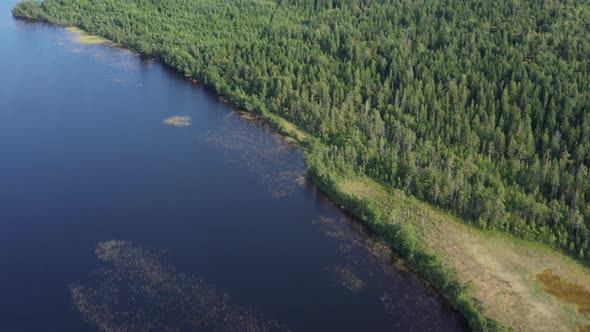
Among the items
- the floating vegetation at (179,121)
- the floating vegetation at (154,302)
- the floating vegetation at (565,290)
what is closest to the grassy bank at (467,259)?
the floating vegetation at (565,290)

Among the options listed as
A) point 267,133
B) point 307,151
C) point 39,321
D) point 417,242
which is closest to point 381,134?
point 307,151

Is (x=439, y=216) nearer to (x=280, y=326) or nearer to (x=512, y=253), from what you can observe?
(x=512, y=253)

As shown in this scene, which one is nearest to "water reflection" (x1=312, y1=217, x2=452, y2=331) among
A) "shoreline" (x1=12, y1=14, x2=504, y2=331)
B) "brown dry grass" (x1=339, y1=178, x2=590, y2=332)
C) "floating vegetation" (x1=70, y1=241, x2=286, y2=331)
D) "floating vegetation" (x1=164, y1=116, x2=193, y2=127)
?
"shoreline" (x1=12, y1=14, x2=504, y2=331)

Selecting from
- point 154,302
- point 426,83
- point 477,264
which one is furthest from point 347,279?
point 426,83

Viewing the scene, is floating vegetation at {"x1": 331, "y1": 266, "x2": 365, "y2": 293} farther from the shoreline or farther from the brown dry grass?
the brown dry grass

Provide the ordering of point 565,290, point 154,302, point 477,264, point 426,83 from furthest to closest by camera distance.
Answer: point 426,83
point 477,264
point 565,290
point 154,302

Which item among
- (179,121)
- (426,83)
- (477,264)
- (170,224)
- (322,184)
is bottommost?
(170,224)

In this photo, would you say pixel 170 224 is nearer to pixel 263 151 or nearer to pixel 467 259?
pixel 263 151

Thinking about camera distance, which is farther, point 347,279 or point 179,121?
point 179,121
